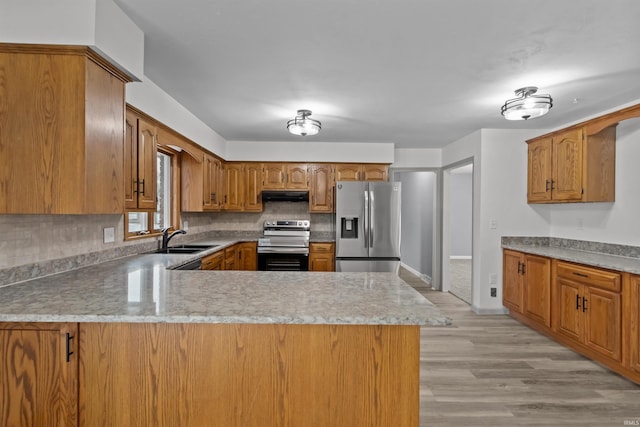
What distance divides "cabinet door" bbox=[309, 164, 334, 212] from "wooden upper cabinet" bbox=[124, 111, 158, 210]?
254 centimetres

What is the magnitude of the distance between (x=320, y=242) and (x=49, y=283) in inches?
129

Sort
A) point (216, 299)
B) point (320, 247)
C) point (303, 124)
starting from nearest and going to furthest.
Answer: point (216, 299) < point (303, 124) < point (320, 247)


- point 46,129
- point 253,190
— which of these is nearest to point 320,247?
point 253,190

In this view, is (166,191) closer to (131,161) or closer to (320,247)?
(131,161)

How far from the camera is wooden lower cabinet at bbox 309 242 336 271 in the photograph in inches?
183

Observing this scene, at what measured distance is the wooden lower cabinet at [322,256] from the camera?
4645 mm

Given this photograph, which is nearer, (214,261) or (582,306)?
(582,306)

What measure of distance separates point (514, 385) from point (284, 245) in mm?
3100

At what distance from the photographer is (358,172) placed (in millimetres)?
4977

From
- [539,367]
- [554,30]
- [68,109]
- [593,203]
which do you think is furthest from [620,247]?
[68,109]

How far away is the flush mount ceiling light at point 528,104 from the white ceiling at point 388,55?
3.7 inches

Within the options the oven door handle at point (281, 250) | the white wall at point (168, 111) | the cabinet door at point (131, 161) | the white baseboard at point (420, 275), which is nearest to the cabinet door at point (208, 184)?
the white wall at point (168, 111)

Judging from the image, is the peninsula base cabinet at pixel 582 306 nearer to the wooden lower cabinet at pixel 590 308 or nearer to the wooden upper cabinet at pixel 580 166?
the wooden lower cabinet at pixel 590 308

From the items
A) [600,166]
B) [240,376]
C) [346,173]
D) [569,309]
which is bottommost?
[569,309]
